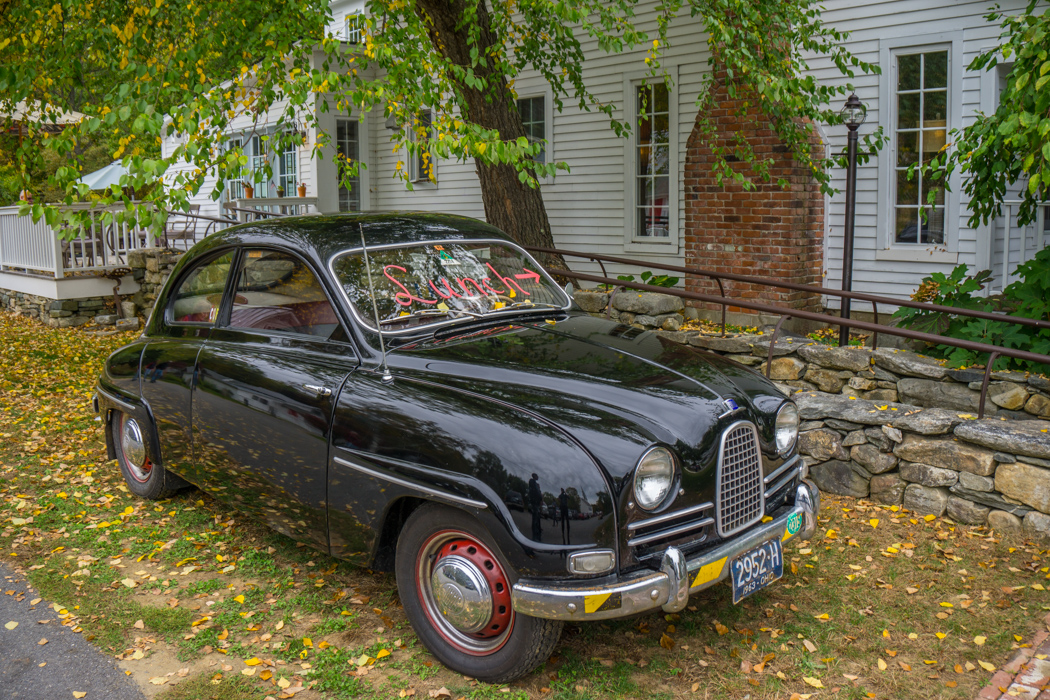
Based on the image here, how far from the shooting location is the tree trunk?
29.6 feet

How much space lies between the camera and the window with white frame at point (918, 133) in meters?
9.00

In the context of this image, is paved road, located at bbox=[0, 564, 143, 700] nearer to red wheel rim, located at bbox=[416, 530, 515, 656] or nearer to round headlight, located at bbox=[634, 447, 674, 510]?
red wheel rim, located at bbox=[416, 530, 515, 656]

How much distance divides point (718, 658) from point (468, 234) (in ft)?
8.29

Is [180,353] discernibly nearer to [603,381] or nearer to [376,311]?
[376,311]

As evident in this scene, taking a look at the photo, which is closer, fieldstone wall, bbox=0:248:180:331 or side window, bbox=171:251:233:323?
side window, bbox=171:251:233:323

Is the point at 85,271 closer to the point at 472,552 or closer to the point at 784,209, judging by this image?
the point at 784,209

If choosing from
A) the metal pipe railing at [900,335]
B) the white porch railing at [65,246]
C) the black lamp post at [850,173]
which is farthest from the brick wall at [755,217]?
the white porch railing at [65,246]

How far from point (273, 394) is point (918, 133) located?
25.5 feet

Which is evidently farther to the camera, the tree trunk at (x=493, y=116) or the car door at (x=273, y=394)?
the tree trunk at (x=493, y=116)

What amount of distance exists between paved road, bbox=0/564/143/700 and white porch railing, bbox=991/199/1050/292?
8.44 metres

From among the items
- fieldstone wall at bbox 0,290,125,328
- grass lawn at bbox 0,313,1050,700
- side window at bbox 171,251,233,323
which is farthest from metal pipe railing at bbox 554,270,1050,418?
fieldstone wall at bbox 0,290,125,328

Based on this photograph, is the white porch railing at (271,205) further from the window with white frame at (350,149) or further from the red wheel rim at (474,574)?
the red wheel rim at (474,574)

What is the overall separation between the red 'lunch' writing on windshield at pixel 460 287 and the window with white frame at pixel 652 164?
23.8 ft

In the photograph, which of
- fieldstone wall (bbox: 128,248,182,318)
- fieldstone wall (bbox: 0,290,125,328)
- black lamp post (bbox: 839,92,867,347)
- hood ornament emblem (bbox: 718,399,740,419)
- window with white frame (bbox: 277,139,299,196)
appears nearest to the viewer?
hood ornament emblem (bbox: 718,399,740,419)
